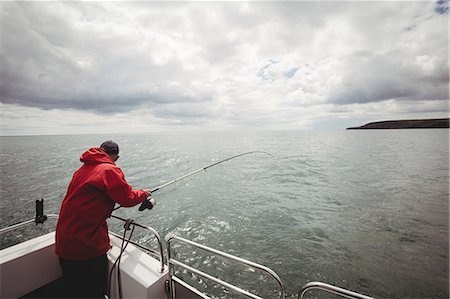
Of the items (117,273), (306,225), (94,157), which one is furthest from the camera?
(306,225)

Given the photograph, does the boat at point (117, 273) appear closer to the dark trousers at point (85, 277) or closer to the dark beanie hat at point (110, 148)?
the dark trousers at point (85, 277)

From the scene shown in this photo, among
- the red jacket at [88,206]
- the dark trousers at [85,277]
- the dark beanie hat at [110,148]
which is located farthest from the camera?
the dark beanie hat at [110,148]

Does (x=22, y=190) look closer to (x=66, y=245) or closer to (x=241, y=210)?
(x=241, y=210)

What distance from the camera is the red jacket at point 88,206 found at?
264 cm

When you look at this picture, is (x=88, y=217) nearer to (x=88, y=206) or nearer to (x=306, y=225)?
(x=88, y=206)

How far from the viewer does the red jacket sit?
2.64m

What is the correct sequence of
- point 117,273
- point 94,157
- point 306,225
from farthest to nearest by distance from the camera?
point 306,225 < point 117,273 < point 94,157

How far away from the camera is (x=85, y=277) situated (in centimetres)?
290

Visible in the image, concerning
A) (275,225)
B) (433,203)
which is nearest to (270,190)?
(275,225)

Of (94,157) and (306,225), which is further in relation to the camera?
(306,225)

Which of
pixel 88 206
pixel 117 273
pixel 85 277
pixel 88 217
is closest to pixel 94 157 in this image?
pixel 88 206

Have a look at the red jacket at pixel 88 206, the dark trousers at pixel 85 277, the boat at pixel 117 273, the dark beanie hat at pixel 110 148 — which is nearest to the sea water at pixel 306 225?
the boat at pixel 117 273

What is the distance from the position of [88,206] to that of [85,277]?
1.18 meters

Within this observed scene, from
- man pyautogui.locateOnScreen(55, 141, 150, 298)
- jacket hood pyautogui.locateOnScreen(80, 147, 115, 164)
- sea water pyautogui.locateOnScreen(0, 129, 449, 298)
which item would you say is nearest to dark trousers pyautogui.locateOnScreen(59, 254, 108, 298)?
man pyautogui.locateOnScreen(55, 141, 150, 298)
